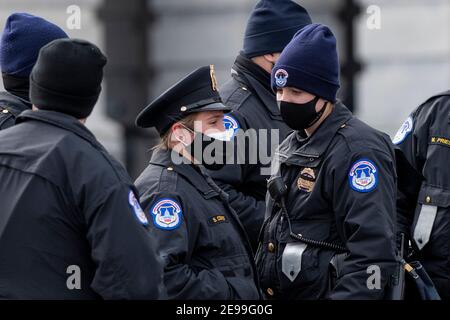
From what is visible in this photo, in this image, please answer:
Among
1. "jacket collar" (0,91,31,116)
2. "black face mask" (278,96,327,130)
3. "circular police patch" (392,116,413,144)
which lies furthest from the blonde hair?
"circular police patch" (392,116,413,144)

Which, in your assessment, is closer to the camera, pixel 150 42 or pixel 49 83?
pixel 49 83

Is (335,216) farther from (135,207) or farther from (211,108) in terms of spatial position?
(135,207)

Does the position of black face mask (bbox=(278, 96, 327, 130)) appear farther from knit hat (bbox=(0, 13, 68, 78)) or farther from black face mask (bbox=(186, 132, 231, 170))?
knit hat (bbox=(0, 13, 68, 78))

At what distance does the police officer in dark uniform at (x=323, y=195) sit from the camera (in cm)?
354

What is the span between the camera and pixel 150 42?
25.8 ft

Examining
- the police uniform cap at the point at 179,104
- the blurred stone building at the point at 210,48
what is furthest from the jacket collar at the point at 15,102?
the blurred stone building at the point at 210,48

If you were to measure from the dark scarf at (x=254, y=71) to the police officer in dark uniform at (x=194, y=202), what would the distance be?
74 centimetres

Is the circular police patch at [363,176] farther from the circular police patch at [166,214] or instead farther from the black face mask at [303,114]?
the circular police patch at [166,214]

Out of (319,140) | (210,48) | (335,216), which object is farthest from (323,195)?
(210,48)

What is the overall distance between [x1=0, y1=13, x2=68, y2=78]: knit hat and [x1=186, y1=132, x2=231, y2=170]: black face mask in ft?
2.67

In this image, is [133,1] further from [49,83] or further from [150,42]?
[49,83]

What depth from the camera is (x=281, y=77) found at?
3838 millimetres
